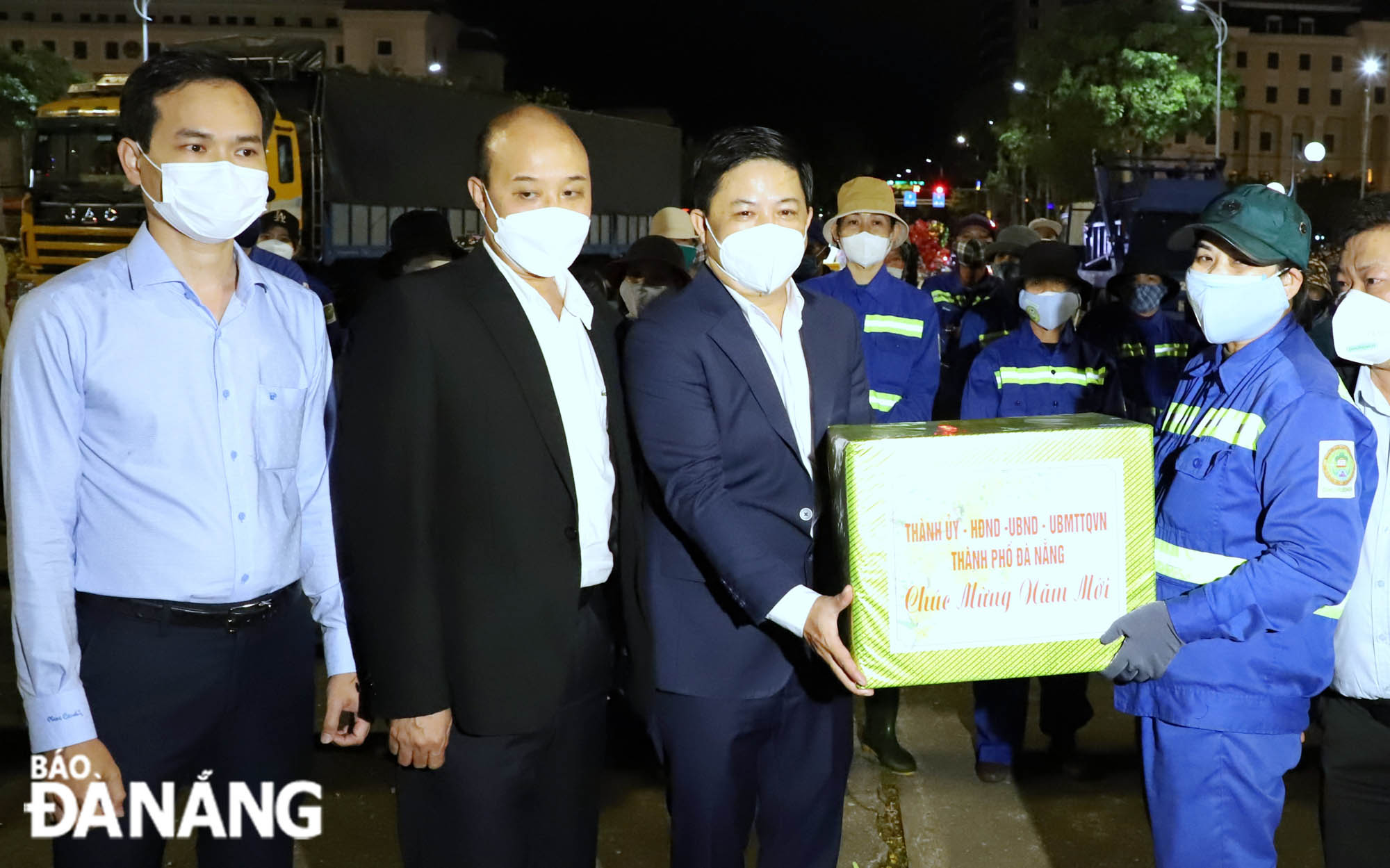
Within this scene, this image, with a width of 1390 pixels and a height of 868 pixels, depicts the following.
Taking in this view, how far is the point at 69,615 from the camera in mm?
2371

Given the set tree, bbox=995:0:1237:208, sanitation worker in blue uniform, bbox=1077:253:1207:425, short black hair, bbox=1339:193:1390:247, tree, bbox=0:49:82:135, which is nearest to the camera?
short black hair, bbox=1339:193:1390:247

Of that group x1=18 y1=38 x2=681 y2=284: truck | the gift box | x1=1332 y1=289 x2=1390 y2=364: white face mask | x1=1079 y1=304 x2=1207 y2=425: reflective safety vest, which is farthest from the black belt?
x1=18 y1=38 x2=681 y2=284: truck

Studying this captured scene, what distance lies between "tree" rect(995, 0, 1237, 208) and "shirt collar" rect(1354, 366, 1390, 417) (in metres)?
51.4

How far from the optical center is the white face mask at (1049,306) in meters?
5.28

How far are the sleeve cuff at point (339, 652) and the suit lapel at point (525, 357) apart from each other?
62 centimetres

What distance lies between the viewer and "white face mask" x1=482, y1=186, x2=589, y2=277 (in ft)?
9.36

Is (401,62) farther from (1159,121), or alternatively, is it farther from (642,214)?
(642,214)

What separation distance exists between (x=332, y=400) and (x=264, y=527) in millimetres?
535

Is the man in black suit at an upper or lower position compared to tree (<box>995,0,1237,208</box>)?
lower

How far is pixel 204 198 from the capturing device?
2596mm

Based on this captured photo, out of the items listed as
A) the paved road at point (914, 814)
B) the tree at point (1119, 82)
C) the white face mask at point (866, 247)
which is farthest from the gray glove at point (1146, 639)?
the tree at point (1119, 82)

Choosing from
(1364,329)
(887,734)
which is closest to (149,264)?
(1364,329)

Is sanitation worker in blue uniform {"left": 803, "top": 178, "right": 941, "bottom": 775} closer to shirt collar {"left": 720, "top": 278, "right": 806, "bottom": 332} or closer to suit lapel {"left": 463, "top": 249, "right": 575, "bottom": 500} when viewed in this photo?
shirt collar {"left": 720, "top": 278, "right": 806, "bottom": 332}

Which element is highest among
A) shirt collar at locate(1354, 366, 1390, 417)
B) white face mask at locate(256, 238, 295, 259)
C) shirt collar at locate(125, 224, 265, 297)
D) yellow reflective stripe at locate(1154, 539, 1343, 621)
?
white face mask at locate(256, 238, 295, 259)
